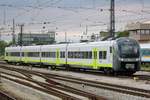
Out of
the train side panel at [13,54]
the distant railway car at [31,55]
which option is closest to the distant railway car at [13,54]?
the train side panel at [13,54]

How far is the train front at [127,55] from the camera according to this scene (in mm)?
30547

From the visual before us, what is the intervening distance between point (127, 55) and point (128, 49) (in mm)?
521

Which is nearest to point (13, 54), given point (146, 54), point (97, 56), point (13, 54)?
point (13, 54)

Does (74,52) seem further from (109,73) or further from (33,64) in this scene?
(33,64)

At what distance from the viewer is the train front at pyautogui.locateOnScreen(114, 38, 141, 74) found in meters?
30.5

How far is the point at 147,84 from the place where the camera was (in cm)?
2398

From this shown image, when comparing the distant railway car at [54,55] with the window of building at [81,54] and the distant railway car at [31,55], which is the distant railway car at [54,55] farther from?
the distant railway car at [31,55]

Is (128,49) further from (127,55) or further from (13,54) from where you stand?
(13,54)

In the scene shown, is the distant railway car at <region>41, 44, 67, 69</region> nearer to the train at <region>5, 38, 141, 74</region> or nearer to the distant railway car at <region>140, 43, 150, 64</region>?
the train at <region>5, 38, 141, 74</region>

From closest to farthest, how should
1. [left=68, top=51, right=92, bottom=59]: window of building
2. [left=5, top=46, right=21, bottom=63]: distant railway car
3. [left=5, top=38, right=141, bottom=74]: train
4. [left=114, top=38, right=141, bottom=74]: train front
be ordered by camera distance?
[left=114, top=38, right=141, bottom=74]: train front → [left=5, top=38, right=141, bottom=74]: train → [left=68, top=51, right=92, bottom=59]: window of building → [left=5, top=46, right=21, bottom=63]: distant railway car

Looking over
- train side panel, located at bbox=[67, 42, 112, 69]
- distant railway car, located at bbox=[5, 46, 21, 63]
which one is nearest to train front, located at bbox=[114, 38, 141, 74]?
train side panel, located at bbox=[67, 42, 112, 69]

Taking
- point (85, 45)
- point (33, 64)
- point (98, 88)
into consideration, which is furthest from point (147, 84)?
point (33, 64)

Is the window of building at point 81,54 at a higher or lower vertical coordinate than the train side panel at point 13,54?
higher

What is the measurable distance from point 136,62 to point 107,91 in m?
11.2
